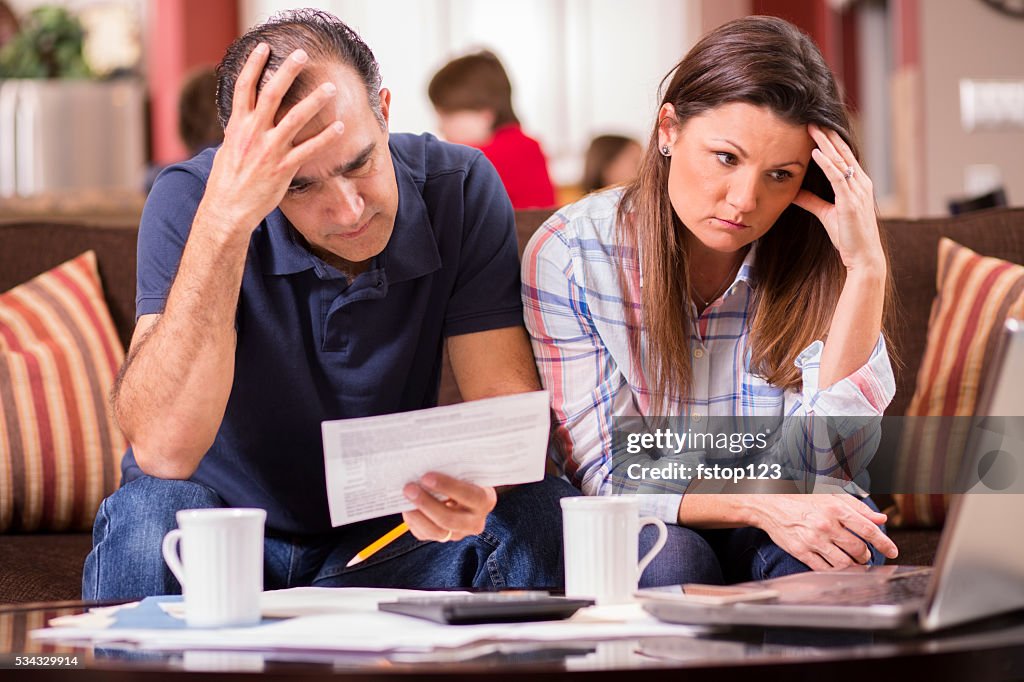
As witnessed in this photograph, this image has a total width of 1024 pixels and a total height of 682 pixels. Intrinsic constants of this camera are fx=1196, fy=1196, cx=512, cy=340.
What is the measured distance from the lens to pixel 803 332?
60.7 inches

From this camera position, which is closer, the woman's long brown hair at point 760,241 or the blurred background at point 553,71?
the woman's long brown hair at point 760,241

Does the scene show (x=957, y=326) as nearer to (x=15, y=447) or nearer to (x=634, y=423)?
(x=634, y=423)

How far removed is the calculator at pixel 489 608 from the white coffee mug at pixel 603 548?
8 centimetres

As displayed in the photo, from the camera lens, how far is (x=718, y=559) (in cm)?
148

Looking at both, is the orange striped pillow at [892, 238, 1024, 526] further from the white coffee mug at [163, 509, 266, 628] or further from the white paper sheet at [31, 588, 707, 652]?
the white coffee mug at [163, 509, 266, 628]

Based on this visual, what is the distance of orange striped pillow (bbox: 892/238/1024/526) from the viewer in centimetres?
185

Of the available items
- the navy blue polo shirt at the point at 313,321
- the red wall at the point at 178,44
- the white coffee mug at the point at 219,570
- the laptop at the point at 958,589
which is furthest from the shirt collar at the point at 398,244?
the red wall at the point at 178,44

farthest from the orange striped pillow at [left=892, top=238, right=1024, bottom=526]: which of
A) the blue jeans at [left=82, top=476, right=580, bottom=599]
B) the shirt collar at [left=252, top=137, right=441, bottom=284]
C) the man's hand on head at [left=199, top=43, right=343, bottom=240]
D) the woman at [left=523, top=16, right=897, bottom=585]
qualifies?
the man's hand on head at [left=199, top=43, right=343, bottom=240]

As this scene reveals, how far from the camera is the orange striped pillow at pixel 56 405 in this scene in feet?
5.98

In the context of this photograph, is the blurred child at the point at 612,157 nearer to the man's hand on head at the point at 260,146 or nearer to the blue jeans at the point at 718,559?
the blue jeans at the point at 718,559

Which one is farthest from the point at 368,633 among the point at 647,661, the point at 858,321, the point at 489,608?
the point at 858,321

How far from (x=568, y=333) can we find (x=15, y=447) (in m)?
0.90

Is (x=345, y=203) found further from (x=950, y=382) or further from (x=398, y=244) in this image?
(x=950, y=382)

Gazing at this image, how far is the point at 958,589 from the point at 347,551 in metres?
0.81
